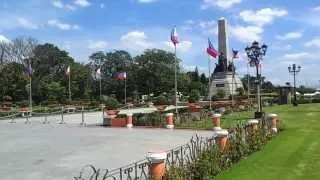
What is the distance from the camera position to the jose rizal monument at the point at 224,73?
89125 mm

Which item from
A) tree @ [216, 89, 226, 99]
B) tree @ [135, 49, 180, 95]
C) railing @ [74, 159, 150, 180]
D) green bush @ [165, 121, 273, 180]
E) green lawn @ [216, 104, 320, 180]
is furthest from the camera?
tree @ [135, 49, 180, 95]

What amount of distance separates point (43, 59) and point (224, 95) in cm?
3866

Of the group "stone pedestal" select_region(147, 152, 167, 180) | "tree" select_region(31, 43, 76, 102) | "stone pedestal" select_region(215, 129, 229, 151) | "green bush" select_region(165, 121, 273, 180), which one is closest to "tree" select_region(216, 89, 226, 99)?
"tree" select_region(31, 43, 76, 102)

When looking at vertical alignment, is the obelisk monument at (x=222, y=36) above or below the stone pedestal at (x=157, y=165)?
above

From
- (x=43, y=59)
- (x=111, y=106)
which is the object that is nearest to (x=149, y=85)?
(x=43, y=59)

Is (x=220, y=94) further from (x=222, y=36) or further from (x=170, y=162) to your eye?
(x=170, y=162)

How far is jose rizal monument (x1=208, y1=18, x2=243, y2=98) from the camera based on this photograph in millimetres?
89125

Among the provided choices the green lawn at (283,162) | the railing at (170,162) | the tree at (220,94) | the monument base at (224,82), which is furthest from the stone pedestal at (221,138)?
the monument base at (224,82)

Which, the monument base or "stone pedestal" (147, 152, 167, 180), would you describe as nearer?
"stone pedestal" (147, 152, 167, 180)

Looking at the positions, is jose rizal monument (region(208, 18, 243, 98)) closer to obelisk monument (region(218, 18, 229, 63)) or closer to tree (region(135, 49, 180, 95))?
obelisk monument (region(218, 18, 229, 63))

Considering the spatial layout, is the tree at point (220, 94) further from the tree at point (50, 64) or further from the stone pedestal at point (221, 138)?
the stone pedestal at point (221, 138)

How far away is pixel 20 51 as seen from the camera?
10512 cm

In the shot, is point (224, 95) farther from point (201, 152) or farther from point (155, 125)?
point (201, 152)

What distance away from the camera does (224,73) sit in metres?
95.0
